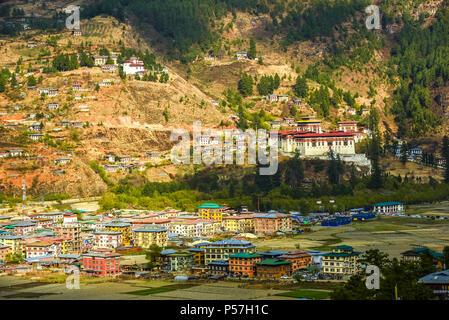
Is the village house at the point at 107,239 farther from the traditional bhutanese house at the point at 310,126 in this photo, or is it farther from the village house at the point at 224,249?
the traditional bhutanese house at the point at 310,126

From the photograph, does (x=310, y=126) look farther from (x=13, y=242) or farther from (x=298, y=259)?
(x=298, y=259)

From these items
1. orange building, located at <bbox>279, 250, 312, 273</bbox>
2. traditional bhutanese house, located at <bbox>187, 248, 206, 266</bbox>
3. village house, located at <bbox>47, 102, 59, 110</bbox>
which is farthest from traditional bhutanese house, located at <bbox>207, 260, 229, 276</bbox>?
village house, located at <bbox>47, 102, 59, 110</bbox>

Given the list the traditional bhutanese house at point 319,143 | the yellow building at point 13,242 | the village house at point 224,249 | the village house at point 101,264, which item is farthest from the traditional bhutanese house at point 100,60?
the village house at point 101,264

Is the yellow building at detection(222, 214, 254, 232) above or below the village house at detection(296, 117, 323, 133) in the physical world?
below

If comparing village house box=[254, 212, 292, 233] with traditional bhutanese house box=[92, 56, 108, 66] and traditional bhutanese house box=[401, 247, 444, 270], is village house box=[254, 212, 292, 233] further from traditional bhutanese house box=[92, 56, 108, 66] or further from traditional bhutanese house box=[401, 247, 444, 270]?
traditional bhutanese house box=[92, 56, 108, 66]

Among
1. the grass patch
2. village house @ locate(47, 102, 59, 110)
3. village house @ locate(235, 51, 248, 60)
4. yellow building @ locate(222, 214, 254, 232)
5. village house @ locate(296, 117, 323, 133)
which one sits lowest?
the grass patch

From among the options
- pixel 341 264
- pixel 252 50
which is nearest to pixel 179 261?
pixel 341 264
